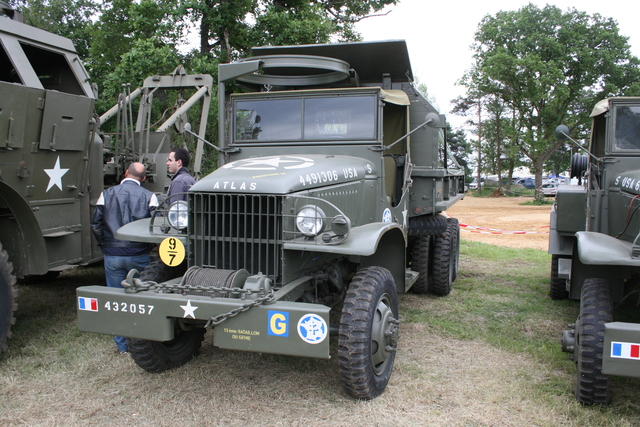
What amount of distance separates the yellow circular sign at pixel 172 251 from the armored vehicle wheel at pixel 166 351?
1.71ft

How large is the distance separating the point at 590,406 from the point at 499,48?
30648mm

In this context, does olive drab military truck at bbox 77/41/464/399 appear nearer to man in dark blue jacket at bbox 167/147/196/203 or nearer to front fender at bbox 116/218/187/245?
front fender at bbox 116/218/187/245

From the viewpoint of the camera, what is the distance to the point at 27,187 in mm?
4648

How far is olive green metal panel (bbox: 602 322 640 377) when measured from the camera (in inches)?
118

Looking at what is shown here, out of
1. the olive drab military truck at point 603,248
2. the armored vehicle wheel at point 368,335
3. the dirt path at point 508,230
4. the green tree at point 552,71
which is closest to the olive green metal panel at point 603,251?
the olive drab military truck at point 603,248

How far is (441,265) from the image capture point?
6.54 m

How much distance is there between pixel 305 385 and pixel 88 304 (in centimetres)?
158

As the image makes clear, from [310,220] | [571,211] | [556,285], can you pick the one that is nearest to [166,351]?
[310,220]

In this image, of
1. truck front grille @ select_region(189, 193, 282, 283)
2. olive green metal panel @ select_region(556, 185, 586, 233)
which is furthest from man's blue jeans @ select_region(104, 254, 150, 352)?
olive green metal panel @ select_region(556, 185, 586, 233)

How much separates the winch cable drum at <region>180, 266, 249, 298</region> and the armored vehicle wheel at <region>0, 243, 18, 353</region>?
5.39ft

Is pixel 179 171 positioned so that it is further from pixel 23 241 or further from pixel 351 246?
pixel 351 246

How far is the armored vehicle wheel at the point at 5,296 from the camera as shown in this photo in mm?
4145

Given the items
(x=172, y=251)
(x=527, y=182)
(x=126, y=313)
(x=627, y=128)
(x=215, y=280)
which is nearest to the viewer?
(x=126, y=313)

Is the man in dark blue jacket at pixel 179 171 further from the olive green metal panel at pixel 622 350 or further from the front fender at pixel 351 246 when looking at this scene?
the olive green metal panel at pixel 622 350
